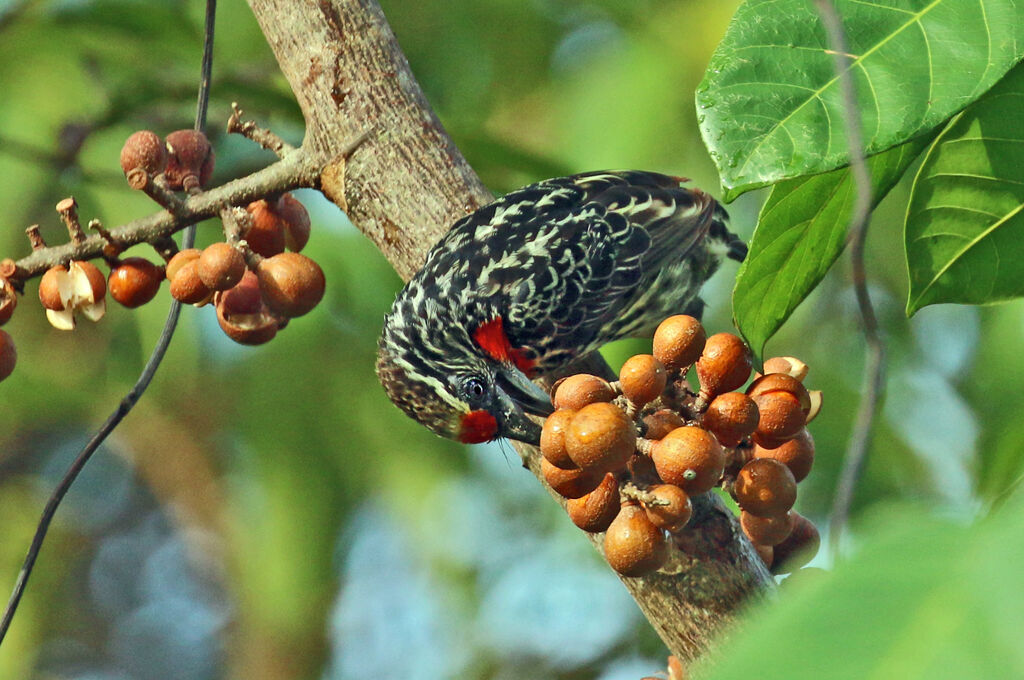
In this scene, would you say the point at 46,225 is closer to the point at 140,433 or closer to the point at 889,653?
the point at 140,433

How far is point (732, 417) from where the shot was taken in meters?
1.54

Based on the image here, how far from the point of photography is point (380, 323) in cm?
452

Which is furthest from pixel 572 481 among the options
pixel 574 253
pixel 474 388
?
pixel 574 253

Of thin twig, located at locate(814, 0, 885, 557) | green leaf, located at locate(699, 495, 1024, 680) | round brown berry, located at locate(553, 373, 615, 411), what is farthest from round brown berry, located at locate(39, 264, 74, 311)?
green leaf, located at locate(699, 495, 1024, 680)

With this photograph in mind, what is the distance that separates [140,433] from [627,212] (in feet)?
15.2

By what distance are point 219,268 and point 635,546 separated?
2.76 feet

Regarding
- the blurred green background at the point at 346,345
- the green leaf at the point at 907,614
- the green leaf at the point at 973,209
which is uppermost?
the green leaf at the point at 907,614

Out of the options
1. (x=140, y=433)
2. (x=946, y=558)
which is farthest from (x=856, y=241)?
(x=140, y=433)

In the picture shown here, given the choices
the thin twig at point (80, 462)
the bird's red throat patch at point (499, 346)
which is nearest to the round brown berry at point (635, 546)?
the thin twig at point (80, 462)

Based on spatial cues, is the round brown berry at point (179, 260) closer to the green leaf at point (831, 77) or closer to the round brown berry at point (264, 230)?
the round brown berry at point (264, 230)

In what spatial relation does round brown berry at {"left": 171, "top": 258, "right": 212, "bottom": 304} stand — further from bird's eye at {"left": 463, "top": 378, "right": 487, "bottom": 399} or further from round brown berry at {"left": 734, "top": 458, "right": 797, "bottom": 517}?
bird's eye at {"left": 463, "top": 378, "right": 487, "bottom": 399}

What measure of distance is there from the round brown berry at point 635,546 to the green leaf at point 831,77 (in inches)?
19.0

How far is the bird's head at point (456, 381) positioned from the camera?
2.79 m

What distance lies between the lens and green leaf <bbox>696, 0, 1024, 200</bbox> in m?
1.31
